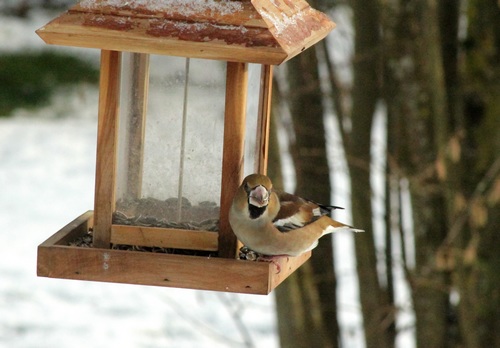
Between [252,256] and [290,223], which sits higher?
[290,223]

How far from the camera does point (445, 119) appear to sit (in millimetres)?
4926

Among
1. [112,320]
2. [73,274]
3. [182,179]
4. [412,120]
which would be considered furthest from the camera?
[112,320]

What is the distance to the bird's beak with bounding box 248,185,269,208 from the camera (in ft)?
9.08

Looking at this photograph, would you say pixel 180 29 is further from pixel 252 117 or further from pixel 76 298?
pixel 76 298

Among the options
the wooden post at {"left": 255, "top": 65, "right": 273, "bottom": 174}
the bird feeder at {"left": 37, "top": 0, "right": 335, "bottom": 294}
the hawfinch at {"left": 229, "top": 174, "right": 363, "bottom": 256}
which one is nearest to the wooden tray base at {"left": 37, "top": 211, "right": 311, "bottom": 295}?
the bird feeder at {"left": 37, "top": 0, "right": 335, "bottom": 294}

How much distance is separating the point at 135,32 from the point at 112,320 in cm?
537

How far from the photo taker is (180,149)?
292 cm

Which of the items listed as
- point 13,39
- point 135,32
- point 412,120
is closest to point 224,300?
point 412,120

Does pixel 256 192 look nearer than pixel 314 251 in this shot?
Yes

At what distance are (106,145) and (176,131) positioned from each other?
0.23m

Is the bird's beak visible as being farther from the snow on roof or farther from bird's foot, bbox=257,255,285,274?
the snow on roof

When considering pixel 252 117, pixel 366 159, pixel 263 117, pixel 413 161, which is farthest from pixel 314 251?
pixel 252 117

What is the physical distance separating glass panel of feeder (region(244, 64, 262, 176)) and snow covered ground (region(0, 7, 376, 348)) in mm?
2227

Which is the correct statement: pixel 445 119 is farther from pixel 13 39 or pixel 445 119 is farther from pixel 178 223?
pixel 13 39
